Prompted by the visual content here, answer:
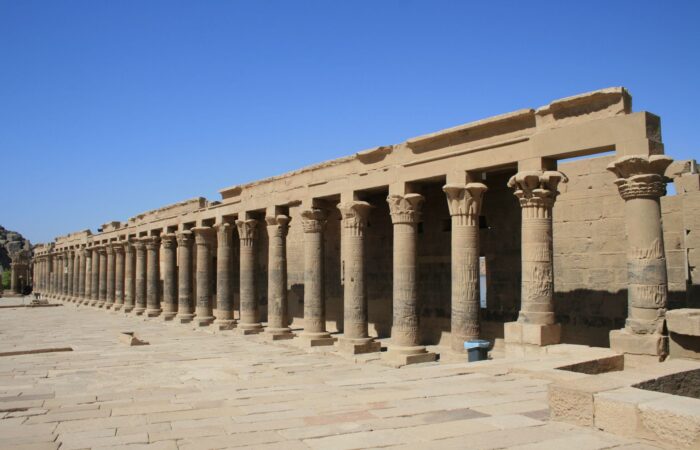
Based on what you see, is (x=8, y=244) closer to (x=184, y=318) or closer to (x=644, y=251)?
(x=184, y=318)

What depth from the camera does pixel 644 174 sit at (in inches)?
425

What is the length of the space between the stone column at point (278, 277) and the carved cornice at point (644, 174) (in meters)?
12.4

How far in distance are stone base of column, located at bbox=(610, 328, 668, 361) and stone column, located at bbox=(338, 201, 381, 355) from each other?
7.90m

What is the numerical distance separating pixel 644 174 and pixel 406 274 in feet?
22.1

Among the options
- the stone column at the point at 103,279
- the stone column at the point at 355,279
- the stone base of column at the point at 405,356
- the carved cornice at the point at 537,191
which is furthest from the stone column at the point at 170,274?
the carved cornice at the point at 537,191

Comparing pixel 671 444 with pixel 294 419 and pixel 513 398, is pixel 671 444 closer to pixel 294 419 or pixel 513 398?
pixel 513 398

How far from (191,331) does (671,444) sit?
21625mm

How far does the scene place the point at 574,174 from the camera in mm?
15828

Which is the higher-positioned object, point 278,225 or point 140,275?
point 278,225

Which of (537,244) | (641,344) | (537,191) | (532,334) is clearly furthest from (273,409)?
(537,191)

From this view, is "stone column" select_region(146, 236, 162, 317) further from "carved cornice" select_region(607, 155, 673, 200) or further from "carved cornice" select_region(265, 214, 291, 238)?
"carved cornice" select_region(607, 155, 673, 200)

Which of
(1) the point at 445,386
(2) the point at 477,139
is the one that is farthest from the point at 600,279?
(1) the point at 445,386

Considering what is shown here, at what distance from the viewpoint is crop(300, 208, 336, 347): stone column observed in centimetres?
1906

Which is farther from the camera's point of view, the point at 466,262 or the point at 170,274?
the point at 170,274
